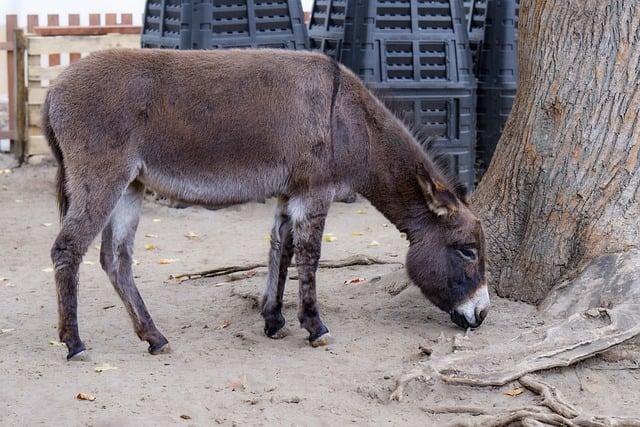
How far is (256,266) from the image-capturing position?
24.3ft

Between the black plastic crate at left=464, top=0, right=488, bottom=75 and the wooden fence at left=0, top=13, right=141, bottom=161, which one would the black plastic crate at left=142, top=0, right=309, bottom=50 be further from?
the wooden fence at left=0, top=13, right=141, bottom=161

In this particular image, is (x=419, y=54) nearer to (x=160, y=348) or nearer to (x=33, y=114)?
(x=33, y=114)

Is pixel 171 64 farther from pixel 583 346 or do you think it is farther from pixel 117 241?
pixel 583 346

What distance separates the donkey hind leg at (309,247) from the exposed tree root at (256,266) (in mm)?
1690

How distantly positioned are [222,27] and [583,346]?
5.63m

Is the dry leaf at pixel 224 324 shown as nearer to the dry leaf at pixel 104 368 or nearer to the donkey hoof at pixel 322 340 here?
the donkey hoof at pixel 322 340

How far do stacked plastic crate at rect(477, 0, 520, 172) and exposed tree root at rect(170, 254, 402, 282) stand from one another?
3442mm

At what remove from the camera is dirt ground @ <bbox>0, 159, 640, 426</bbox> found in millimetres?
4711

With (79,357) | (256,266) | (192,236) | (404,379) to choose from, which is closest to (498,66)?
(192,236)

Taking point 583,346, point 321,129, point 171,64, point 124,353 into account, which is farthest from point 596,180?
point 124,353

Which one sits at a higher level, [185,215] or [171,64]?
[171,64]

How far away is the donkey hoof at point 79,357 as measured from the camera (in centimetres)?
538

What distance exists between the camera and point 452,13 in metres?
9.83

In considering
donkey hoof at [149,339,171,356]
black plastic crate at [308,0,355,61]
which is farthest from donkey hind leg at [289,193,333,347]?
black plastic crate at [308,0,355,61]
